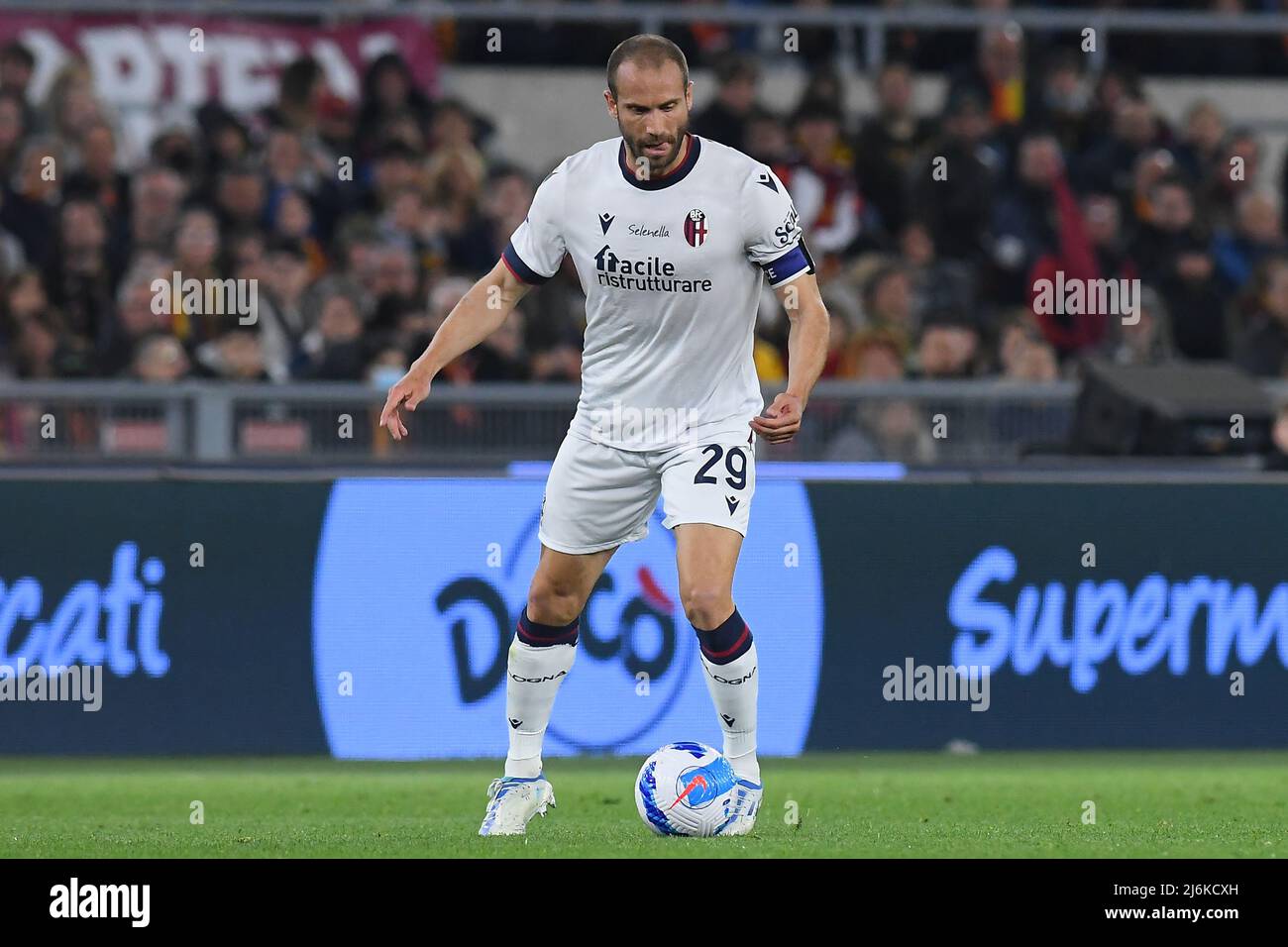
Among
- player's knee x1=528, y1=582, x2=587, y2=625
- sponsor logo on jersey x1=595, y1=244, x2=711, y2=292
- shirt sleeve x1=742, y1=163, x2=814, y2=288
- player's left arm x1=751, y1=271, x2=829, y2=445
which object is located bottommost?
player's knee x1=528, y1=582, x2=587, y2=625

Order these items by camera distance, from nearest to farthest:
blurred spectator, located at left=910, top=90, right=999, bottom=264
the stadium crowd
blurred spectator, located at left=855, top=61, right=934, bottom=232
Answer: the stadium crowd, blurred spectator, located at left=910, top=90, right=999, bottom=264, blurred spectator, located at left=855, top=61, right=934, bottom=232

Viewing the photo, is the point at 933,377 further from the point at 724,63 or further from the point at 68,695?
the point at 68,695

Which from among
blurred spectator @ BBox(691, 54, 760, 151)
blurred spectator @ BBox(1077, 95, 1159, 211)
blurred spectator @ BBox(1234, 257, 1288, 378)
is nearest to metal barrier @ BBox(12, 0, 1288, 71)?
blurred spectator @ BBox(691, 54, 760, 151)

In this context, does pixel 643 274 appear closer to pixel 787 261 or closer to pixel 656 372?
pixel 656 372

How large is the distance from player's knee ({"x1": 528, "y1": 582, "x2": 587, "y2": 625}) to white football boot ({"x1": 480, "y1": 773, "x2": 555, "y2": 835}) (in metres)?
0.55

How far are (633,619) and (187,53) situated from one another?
6.37 meters

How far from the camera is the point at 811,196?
1475 centimetres

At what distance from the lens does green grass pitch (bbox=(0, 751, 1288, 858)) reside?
7.30m

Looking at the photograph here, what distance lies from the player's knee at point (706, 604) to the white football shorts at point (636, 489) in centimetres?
22

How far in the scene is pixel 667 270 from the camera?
7617 mm

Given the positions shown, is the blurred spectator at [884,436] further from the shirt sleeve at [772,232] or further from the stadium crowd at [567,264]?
the shirt sleeve at [772,232]

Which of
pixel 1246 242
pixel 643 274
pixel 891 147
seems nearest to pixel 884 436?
pixel 891 147

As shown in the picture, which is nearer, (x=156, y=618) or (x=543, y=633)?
(x=543, y=633)

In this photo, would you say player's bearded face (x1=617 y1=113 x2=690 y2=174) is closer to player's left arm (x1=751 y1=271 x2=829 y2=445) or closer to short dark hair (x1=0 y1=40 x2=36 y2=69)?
player's left arm (x1=751 y1=271 x2=829 y2=445)
